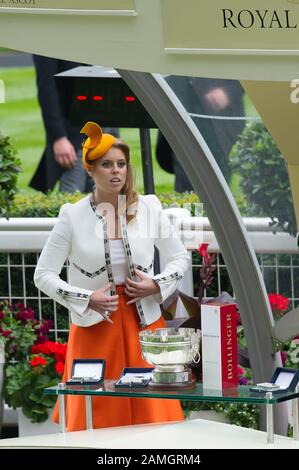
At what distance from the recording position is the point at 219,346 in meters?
5.55

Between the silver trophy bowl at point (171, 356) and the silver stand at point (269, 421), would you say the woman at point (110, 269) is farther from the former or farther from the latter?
the silver stand at point (269, 421)

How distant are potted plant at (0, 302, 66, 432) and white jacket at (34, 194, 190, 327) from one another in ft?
3.98

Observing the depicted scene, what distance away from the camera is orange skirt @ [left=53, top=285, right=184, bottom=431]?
21.5ft

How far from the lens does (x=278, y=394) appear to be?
5383 millimetres

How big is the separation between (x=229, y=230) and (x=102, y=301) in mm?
723

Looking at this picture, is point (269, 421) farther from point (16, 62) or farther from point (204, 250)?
point (16, 62)

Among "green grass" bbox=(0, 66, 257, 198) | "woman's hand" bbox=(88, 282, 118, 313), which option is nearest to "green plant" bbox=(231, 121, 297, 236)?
"woman's hand" bbox=(88, 282, 118, 313)

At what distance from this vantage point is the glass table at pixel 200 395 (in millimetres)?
5332

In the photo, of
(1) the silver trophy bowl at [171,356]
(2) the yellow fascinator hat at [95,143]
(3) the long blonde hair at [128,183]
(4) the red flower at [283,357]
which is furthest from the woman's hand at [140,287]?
(1) the silver trophy bowl at [171,356]

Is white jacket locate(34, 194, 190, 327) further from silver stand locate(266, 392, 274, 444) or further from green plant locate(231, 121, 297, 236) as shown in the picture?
silver stand locate(266, 392, 274, 444)

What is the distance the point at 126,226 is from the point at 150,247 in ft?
0.47

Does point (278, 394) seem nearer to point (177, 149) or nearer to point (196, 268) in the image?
point (177, 149)

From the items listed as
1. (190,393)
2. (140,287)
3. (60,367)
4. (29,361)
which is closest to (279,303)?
(140,287)
